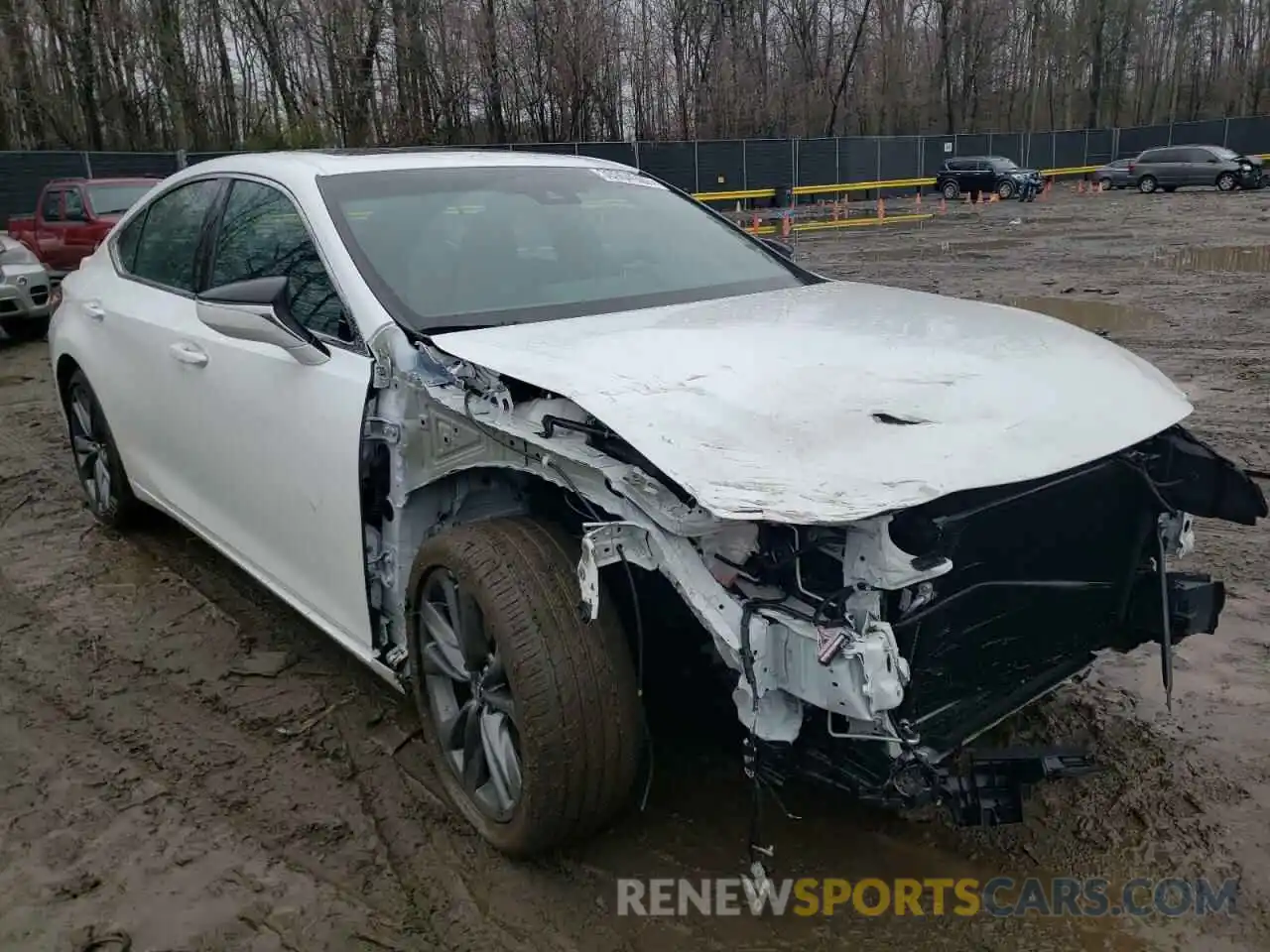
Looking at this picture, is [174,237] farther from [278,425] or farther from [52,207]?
[52,207]

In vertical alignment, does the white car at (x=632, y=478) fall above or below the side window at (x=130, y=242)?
below

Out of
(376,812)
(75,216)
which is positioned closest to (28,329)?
(75,216)

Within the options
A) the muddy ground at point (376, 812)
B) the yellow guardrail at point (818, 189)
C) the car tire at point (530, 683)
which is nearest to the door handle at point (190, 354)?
the muddy ground at point (376, 812)

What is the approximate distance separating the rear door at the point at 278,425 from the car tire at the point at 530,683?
1.43ft

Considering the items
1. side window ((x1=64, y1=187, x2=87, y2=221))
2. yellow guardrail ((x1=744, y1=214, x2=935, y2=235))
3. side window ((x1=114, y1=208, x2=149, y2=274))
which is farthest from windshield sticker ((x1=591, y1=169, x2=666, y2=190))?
yellow guardrail ((x1=744, y1=214, x2=935, y2=235))

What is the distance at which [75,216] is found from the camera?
13.5 metres

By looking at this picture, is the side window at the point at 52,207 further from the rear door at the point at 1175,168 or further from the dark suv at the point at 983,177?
the rear door at the point at 1175,168

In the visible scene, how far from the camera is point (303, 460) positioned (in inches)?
123

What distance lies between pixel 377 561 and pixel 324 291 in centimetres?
84

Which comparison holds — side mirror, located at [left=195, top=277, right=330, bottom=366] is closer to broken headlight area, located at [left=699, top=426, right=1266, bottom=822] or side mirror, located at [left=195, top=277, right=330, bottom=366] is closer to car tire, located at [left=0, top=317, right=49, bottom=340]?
broken headlight area, located at [left=699, top=426, right=1266, bottom=822]

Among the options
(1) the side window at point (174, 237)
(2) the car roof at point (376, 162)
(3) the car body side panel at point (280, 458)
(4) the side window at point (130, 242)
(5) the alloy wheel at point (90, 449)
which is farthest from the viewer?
(5) the alloy wheel at point (90, 449)

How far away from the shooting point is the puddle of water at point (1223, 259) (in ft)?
46.2

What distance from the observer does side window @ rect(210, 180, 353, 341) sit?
3150 millimetres

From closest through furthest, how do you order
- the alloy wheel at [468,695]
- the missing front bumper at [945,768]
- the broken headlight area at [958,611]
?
the broken headlight area at [958,611] → the missing front bumper at [945,768] → the alloy wheel at [468,695]
